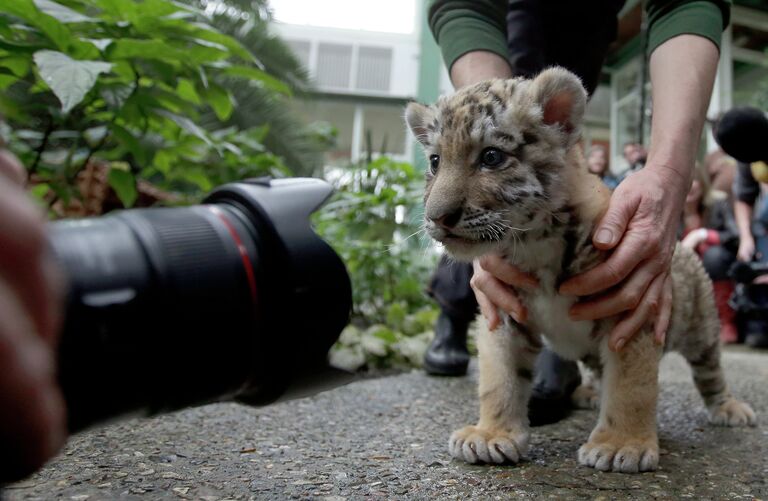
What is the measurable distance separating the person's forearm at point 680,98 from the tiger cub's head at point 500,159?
271 mm

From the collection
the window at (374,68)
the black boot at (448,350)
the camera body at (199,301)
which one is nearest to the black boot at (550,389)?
the black boot at (448,350)

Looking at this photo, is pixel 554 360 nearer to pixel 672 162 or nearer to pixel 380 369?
pixel 672 162

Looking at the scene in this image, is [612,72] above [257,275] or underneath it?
above

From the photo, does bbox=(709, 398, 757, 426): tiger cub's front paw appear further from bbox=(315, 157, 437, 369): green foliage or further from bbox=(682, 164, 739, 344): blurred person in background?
bbox=(682, 164, 739, 344): blurred person in background

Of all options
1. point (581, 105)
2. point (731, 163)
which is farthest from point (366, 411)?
point (731, 163)

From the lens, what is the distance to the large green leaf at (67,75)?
1.61 m

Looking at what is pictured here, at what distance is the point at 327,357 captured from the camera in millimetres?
1113

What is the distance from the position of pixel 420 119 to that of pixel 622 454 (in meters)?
1.09

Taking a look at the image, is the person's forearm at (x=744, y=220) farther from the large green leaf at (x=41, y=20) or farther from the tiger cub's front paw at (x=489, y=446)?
the large green leaf at (x=41, y=20)

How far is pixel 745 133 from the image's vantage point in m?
1.86

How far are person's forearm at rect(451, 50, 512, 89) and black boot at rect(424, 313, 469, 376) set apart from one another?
1155 millimetres

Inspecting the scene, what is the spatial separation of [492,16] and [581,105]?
82cm

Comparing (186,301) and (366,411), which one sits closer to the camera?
(186,301)

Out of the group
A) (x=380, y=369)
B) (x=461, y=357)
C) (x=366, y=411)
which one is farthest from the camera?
(x=380, y=369)
